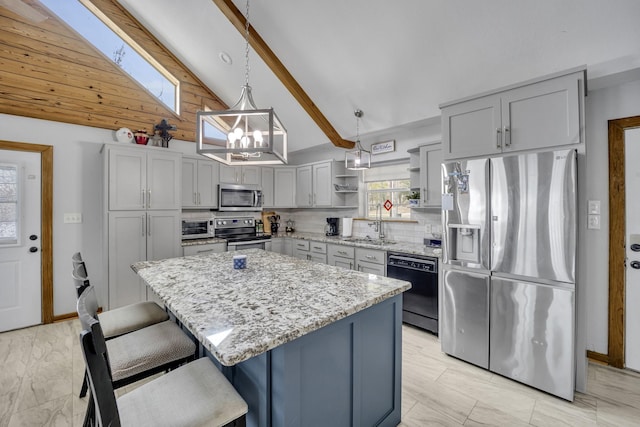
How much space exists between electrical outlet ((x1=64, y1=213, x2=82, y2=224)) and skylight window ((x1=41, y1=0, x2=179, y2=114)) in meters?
2.00

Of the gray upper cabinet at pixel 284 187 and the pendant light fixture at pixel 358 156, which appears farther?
the gray upper cabinet at pixel 284 187

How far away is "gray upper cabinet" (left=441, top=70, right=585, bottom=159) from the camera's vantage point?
2.06m

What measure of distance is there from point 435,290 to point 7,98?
5.18m

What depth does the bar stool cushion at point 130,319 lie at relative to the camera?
6.04 ft

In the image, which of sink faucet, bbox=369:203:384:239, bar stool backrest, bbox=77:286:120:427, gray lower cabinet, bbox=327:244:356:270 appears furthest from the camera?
sink faucet, bbox=369:203:384:239

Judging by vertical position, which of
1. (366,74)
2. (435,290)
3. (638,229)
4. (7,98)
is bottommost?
(435,290)

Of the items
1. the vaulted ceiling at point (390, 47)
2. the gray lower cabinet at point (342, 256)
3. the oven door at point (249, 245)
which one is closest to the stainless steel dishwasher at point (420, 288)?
the gray lower cabinet at point (342, 256)

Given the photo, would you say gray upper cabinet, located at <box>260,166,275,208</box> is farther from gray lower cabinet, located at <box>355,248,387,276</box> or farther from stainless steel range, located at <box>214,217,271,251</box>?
gray lower cabinet, located at <box>355,248,387,276</box>

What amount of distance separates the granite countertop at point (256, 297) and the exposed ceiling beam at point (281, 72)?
2554 millimetres

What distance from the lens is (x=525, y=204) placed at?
7.29ft

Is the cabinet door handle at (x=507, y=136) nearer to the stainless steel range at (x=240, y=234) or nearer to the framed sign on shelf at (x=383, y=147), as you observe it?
the framed sign on shelf at (x=383, y=147)

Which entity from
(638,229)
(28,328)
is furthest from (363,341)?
(28,328)

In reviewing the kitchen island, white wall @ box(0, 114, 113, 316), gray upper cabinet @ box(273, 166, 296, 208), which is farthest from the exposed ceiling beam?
the kitchen island

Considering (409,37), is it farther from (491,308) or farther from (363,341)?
(363,341)
